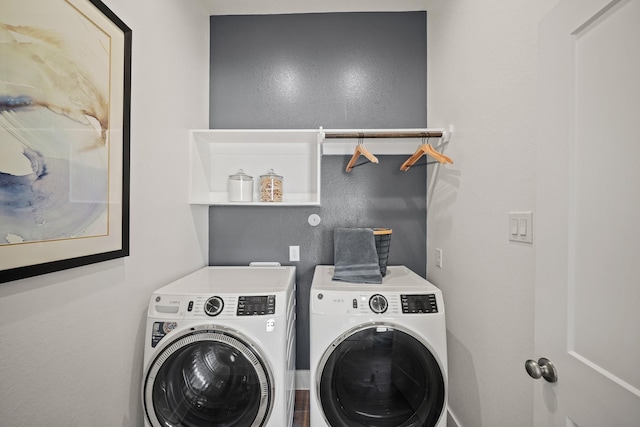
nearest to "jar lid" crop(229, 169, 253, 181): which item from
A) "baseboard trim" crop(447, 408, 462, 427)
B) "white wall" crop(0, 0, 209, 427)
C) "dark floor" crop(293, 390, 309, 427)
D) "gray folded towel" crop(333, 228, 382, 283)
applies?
"white wall" crop(0, 0, 209, 427)

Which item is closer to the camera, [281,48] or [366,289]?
[366,289]

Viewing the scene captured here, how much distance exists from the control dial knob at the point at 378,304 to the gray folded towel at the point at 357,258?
181mm

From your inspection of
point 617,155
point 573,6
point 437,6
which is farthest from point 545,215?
point 437,6

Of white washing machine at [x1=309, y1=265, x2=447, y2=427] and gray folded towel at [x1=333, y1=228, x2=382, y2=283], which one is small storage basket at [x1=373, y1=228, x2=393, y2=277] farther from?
white washing machine at [x1=309, y1=265, x2=447, y2=427]

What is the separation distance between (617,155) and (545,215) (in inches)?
10.4

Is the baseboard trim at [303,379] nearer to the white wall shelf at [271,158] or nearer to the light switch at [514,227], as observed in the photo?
the white wall shelf at [271,158]

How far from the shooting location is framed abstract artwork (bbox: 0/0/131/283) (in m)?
0.80

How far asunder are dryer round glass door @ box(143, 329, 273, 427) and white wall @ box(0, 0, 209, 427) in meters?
0.15

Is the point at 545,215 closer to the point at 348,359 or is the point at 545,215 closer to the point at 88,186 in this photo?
the point at 348,359

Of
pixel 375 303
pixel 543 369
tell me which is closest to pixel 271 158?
pixel 375 303

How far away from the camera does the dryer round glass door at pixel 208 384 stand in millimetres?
1287

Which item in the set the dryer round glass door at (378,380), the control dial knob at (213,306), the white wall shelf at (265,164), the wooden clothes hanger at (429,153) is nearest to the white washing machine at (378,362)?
the dryer round glass door at (378,380)

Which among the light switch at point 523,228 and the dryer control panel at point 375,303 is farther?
the dryer control panel at point 375,303

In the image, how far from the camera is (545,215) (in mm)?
872
